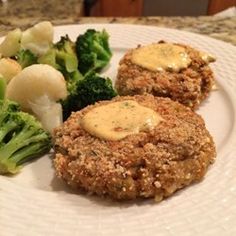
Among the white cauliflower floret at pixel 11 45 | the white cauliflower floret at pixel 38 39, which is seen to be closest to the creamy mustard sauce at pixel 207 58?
the white cauliflower floret at pixel 38 39

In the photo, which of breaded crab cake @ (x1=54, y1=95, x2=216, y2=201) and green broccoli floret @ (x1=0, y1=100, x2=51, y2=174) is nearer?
breaded crab cake @ (x1=54, y1=95, x2=216, y2=201)

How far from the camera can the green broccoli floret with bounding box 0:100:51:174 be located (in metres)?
1.58

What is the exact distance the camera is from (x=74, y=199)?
1.43m

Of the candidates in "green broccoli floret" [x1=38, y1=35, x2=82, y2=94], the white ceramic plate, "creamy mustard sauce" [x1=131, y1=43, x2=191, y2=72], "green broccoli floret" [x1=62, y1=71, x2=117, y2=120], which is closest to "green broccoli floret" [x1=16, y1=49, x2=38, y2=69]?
"green broccoli floret" [x1=38, y1=35, x2=82, y2=94]

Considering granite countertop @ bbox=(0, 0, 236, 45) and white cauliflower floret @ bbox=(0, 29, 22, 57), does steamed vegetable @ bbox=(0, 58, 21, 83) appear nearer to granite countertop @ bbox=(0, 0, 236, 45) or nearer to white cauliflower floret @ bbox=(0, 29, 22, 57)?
white cauliflower floret @ bbox=(0, 29, 22, 57)

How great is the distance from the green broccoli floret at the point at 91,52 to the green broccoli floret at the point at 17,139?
0.57 meters

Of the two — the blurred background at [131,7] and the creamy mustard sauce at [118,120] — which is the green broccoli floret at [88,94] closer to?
the creamy mustard sauce at [118,120]

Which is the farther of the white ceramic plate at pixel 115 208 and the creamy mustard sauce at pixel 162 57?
the creamy mustard sauce at pixel 162 57

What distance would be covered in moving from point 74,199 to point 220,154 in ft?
1.67

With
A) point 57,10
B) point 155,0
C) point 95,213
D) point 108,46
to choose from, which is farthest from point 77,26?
point 155,0

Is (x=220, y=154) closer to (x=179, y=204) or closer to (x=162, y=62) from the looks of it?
(x=179, y=204)

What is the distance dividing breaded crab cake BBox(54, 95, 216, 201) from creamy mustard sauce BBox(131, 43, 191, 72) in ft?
1.15

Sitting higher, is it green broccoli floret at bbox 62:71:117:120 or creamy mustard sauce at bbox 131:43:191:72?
creamy mustard sauce at bbox 131:43:191:72

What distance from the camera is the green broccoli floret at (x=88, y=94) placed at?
6.19 ft
